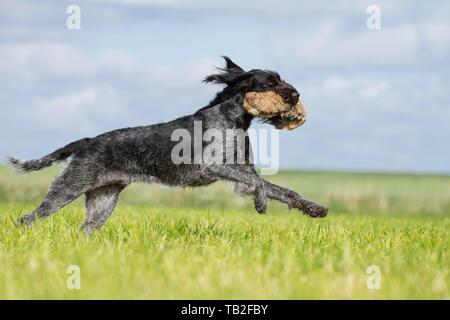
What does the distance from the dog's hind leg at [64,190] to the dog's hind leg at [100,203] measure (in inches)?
14.9

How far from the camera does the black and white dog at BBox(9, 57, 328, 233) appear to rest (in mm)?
9172

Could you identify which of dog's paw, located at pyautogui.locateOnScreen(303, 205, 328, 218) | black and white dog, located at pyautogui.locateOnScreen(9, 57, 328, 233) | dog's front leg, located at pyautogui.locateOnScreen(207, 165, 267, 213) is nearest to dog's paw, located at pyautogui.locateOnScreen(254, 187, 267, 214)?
dog's front leg, located at pyautogui.locateOnScreen(207, 165, 267, 213)

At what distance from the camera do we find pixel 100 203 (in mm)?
9828

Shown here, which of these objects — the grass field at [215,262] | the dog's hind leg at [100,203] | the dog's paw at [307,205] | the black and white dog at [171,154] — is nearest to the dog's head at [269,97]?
the black and white dog at [171,154]

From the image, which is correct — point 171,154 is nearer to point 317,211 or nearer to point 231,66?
point 231,66

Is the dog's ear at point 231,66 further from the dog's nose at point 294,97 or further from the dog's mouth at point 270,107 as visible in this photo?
the dog's nose at point 294,97

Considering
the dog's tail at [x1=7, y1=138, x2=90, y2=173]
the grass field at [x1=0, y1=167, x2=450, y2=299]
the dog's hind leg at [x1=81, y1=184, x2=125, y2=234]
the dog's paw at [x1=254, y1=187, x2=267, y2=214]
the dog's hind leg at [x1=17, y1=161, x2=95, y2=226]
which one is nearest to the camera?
the grass field at [x1=0, y1=167, x2=450, y2=299]

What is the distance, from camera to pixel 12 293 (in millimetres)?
5719

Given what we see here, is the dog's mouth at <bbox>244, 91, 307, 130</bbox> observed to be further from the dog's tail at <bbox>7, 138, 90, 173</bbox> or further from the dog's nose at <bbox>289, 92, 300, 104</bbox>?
the dog's tail at <bbox>7, 138, 90, 173</bbox>

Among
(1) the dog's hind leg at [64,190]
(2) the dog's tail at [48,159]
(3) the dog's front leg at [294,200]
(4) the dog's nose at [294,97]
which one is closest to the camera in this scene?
(3) the dog's front leg at [294,200]

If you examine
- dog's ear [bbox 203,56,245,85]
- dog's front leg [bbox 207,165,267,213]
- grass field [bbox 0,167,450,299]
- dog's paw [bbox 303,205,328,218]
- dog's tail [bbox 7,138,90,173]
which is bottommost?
grass field [bbox 0,167,450,299]

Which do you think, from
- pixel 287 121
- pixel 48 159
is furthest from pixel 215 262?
pixel 48 159

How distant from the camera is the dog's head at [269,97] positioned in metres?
9.26

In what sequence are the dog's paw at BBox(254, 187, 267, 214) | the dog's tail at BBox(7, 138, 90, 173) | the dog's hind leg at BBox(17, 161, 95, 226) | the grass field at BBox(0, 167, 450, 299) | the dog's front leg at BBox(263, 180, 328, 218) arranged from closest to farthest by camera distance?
the grass field at BBox(0, 167, 450, 299), the dog's paw at BBox(254, 187, 267, 214), the dog's front leg at BBox(263, 180, 328, 218), the dog's hind leg at BBox(17, 161, 95, 226), the dog's tail at BBox(7, 138, 90, 173)
